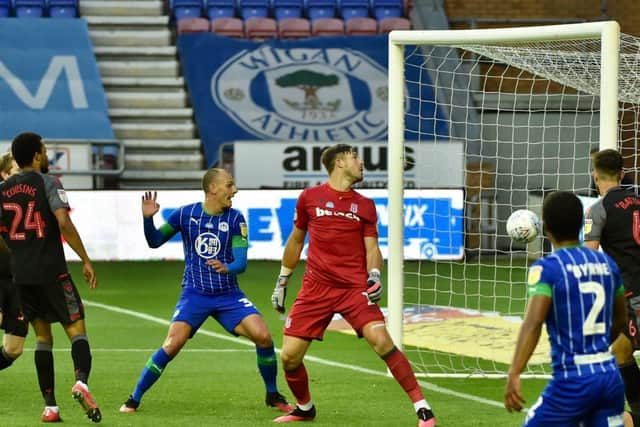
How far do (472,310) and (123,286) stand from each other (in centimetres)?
484

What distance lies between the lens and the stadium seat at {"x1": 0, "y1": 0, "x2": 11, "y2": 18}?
24.7 m

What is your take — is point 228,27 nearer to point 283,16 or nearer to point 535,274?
point 283,16

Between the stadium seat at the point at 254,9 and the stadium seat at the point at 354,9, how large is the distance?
155 centimetres

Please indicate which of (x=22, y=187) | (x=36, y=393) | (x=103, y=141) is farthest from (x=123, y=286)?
(x=22, y=187)

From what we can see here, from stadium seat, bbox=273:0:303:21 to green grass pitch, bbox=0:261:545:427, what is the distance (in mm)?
12850

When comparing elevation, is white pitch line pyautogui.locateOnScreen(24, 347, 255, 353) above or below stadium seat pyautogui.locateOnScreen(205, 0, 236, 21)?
below

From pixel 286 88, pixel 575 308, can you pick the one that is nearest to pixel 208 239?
pixel 575 308

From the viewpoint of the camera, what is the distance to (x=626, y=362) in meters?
7.27

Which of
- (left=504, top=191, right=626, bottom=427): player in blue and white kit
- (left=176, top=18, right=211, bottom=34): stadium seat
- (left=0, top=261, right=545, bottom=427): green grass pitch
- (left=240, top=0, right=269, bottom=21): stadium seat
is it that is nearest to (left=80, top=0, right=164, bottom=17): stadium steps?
(left=176, top=18, right=211, bottom=34): stadium seat

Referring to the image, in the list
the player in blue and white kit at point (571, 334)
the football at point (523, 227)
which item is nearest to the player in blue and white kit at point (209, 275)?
the football at point (523, 227)

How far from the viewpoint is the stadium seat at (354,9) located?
2566 centimetres

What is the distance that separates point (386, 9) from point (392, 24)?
2.34ft

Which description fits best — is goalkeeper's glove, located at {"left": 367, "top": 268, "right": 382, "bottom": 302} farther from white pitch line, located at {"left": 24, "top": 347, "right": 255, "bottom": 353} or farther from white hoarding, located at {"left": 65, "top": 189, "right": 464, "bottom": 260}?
white hoarding, located at {"left": 65, "top": 189, "right": 464, "bottom": 260}

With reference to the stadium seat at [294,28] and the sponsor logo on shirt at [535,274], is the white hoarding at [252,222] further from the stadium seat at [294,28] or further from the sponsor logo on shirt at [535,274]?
the sponsor logo on shirt at [535,274]
